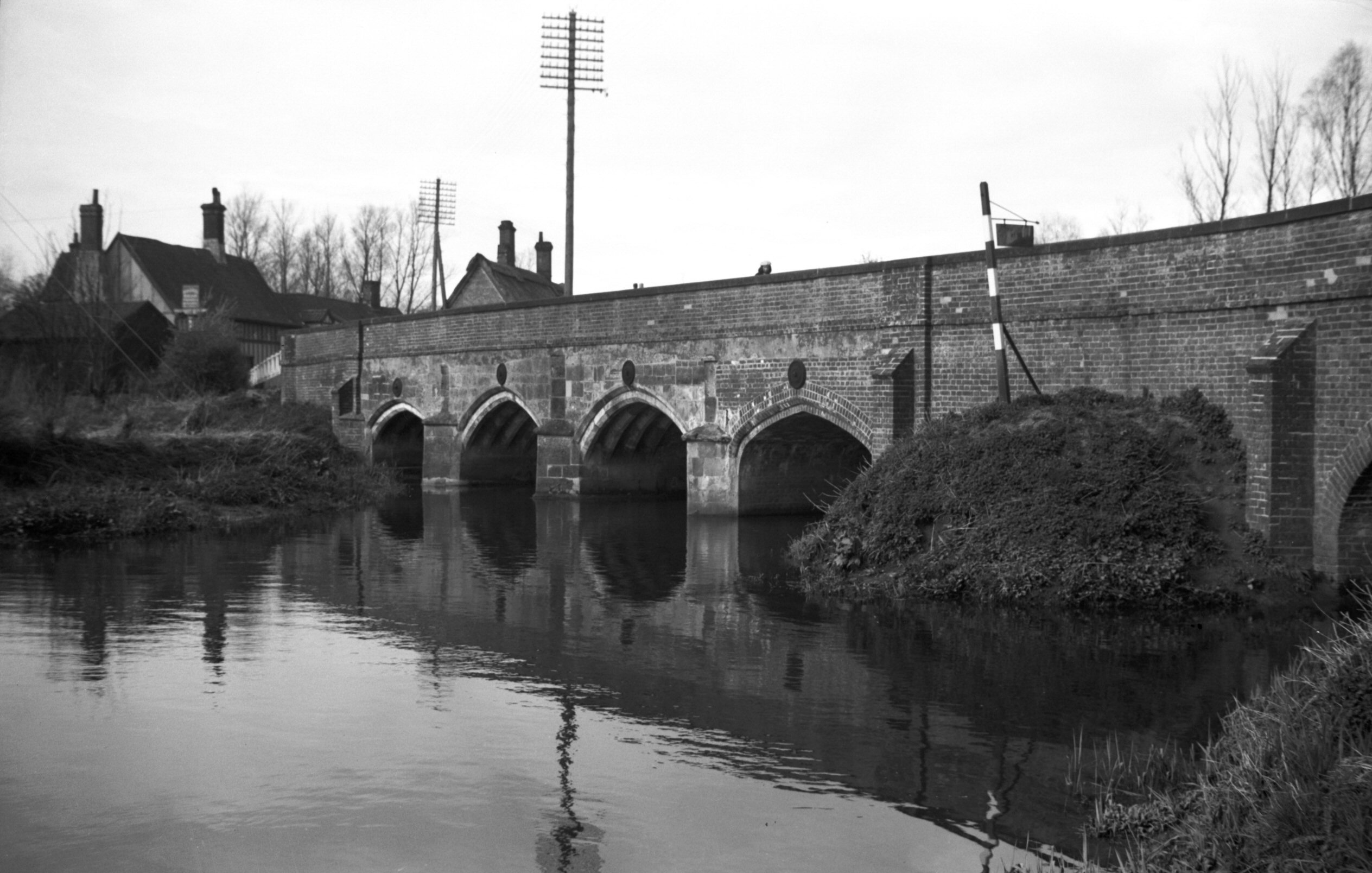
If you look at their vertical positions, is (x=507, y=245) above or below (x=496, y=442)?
above

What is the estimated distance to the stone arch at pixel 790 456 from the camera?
19.5 meters

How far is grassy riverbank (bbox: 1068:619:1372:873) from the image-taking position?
442 centimetres

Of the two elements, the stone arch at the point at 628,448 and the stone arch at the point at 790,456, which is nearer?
the stone arch at the point at 790,456

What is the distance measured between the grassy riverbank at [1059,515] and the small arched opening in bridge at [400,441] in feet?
63.6

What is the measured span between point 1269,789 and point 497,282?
38859 mm

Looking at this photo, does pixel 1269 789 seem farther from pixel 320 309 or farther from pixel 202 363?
pixel 320 309

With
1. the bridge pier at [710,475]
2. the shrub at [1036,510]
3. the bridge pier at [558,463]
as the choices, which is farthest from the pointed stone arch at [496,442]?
the shrub at [1036,510]

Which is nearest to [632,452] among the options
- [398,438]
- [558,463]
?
[558,463]

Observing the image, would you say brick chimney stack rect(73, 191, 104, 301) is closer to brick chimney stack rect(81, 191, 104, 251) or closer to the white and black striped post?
brick chimney stack rect(81, 191, 104, 251)

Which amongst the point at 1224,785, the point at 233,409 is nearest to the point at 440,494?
the point at 233,409

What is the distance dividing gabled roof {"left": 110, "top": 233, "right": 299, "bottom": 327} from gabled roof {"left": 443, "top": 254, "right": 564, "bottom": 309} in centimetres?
1122

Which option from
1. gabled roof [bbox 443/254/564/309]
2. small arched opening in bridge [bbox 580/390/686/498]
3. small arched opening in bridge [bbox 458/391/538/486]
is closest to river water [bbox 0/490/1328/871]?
small arched opening in bridge [bbox 580/390/686/498]

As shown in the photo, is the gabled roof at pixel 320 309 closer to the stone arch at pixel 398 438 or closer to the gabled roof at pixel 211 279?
the gabled roof at pixel 211 279

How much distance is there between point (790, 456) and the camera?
69.7 feet
